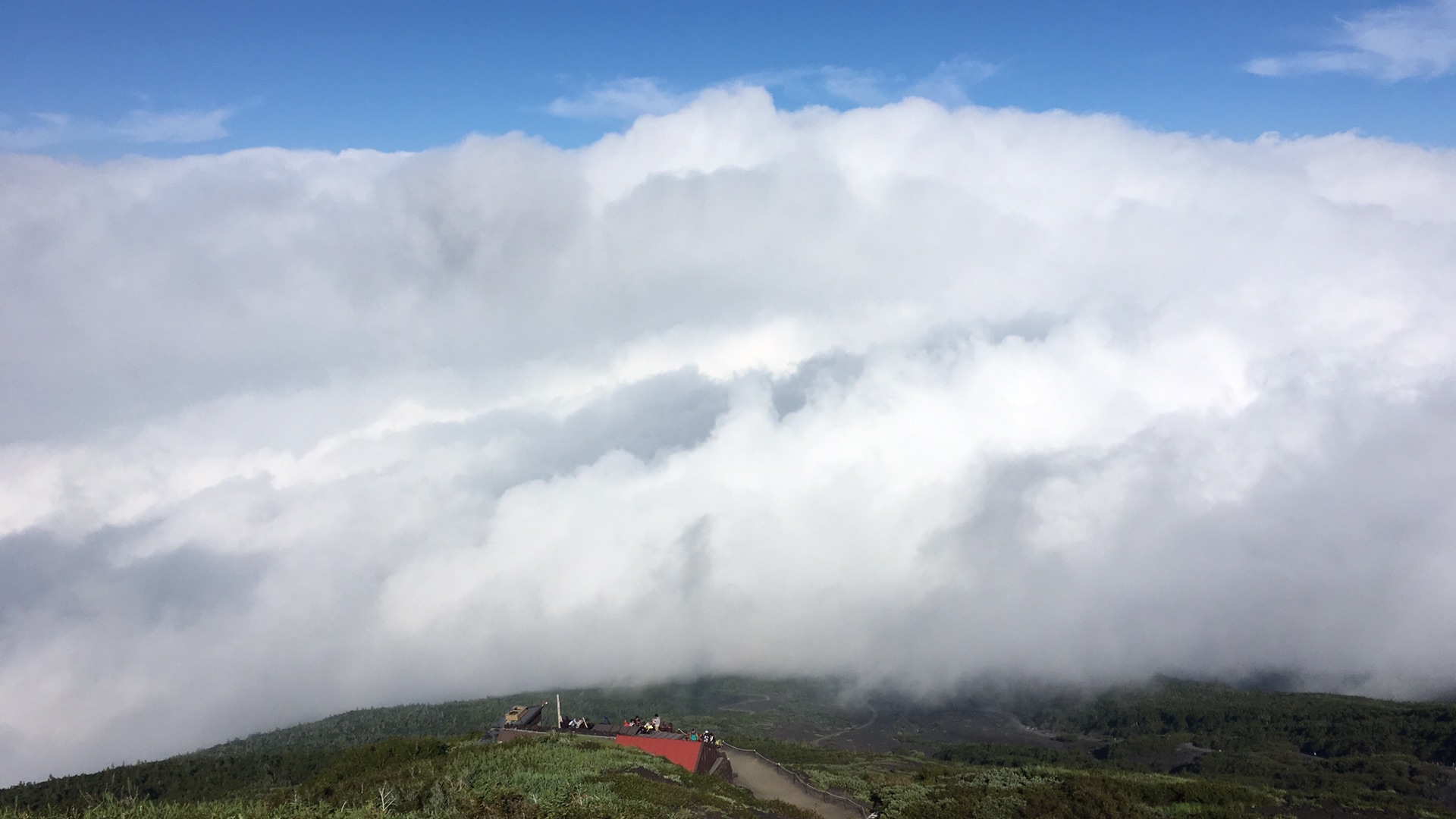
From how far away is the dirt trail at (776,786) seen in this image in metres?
51.1

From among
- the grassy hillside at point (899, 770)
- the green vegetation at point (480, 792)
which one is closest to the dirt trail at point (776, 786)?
the grassy hillside at point (899, 770)

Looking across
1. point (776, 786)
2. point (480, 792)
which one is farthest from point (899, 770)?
point (480, 792)

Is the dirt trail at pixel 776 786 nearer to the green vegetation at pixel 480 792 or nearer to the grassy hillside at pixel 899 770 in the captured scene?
the grassy hillside at pixel 899 770

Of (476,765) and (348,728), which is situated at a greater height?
(476,765)

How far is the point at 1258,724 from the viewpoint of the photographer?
158 metres

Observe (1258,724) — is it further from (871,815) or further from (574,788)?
(574,788)

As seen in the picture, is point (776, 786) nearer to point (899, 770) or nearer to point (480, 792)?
point (899, 770)

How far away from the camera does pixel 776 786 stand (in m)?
57.4

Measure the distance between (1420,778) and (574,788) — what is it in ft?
408

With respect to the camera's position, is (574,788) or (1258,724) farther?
(1258,724)

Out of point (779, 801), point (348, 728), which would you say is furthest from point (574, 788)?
point (348, 728)

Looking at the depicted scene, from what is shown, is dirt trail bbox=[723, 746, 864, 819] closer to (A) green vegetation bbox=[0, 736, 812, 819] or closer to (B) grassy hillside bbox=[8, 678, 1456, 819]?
(B) grassy hillside bbox=[8, 678, 1456, 819]

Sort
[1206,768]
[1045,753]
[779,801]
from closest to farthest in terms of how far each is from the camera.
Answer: [779,801]
[1206,768]
[1045,753]

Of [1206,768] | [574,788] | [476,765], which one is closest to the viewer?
[574,788]
